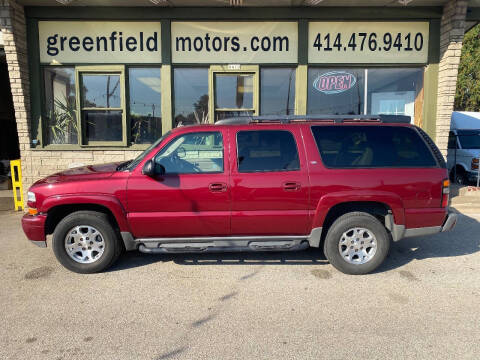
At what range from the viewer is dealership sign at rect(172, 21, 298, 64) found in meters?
7.60

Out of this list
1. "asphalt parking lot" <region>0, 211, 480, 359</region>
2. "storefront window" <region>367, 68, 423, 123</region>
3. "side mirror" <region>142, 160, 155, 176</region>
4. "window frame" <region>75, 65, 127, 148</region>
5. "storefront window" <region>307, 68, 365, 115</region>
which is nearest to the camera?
"asphalt parking lot" <region>0, 211, 480, 359</region>

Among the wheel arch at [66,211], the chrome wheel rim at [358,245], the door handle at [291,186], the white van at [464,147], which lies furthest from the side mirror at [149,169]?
the white van at [464,147]

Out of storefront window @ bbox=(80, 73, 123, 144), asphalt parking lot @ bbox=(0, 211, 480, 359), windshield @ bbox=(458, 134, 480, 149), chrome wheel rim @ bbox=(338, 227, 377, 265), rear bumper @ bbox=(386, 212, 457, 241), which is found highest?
storefront window @ bbox=(80, 73, 123, 144)

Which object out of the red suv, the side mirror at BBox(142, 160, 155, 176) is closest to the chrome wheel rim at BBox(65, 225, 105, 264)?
the red suv

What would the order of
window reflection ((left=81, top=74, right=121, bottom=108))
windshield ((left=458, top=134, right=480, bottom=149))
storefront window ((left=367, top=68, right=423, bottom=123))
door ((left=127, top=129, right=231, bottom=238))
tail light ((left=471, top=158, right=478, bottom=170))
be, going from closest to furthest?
door ((left=127, top=129, right=231, bottom=238)) → window reflection ((left=81, top=74, right=121, bottom=108)) → storefront window ((left=367, top=68, right=423, bottom=123)) → tail light ((left=471, top=158, right=478, bottom=170)) → windshield ((left=458, top=134, right=480, bottom=149))

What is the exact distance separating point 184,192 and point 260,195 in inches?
36.6

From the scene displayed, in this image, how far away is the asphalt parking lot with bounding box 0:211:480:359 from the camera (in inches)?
98.9

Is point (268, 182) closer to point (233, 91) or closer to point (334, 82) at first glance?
point (233, 91)

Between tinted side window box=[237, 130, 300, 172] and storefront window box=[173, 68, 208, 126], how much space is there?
14.4 ft

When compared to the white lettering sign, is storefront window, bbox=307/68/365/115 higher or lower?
lower

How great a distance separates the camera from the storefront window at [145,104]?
25.7ft

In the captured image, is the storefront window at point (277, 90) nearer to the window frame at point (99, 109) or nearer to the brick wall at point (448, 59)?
the window frame at point (99, 109)

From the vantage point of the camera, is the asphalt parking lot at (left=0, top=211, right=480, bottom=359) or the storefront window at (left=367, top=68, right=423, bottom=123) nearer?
the asphalt parking lot at (left=0, top=211, right=480, bottom=359)

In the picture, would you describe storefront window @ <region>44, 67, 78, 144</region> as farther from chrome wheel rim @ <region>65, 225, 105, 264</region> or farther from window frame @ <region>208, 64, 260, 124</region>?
chrome wheel rim @ <region>65, 225, 105, 264</region>
